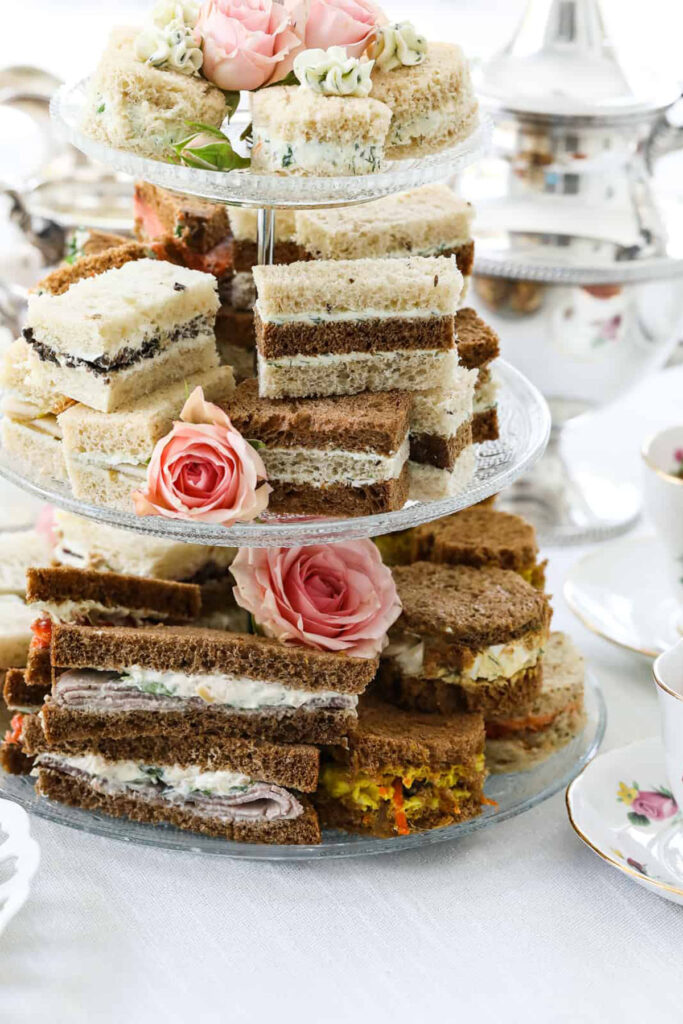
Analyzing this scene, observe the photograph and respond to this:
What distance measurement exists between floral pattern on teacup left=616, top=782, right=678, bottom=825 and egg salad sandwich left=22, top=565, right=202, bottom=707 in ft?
1.98

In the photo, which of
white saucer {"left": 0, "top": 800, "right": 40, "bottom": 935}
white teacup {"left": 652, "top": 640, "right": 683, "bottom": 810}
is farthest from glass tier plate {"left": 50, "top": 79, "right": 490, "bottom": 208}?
white saucer {"left": 0, "top": 800, "right": 40, "bottom": 935}

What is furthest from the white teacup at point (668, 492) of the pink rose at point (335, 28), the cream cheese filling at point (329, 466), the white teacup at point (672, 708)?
the pink rose at point (335, 28)

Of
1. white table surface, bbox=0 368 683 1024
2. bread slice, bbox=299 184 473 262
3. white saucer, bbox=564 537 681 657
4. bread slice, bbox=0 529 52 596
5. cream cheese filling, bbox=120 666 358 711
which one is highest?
bread slice, bbox=299 184 473 262

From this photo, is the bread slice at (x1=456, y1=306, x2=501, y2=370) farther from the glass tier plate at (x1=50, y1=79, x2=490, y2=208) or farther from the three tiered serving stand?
the glass tier plate at (x1=50, y1=79, x2=490, y2=208)

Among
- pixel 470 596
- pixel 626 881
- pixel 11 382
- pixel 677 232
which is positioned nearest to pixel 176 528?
pixel 11 382

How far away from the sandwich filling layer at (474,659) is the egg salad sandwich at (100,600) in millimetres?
279

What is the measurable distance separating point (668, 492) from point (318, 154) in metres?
0.83

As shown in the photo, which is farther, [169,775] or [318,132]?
[169,775]

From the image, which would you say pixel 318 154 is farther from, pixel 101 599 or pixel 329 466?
pixel 101 599

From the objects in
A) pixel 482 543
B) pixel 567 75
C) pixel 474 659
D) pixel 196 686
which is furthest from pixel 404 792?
pixel 567 75

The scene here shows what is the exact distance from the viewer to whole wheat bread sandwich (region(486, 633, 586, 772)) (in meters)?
1.80

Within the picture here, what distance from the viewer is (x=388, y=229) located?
1.73m

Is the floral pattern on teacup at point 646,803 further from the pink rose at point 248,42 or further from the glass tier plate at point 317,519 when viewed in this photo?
the pink rose at point 248,42

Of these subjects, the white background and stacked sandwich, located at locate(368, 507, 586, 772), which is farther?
stacked sandwich, located at locate(368, 507, 586, 772)
